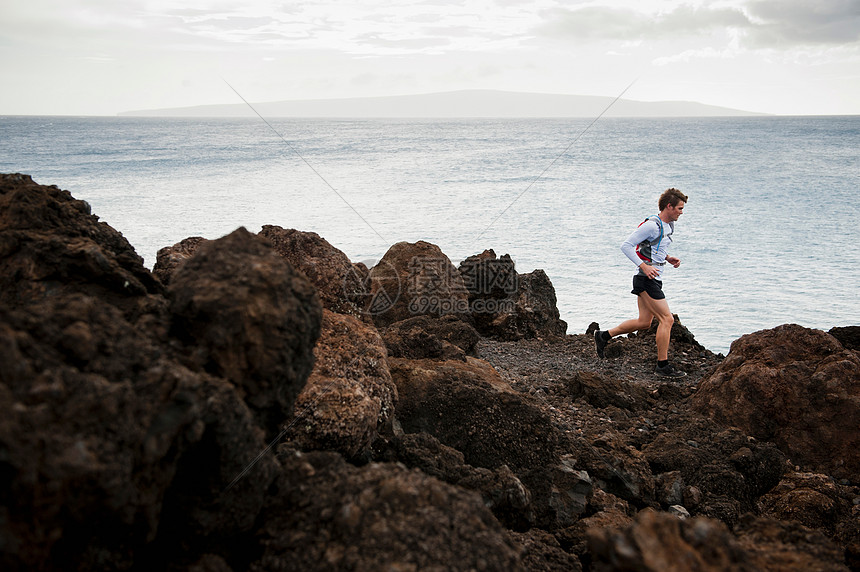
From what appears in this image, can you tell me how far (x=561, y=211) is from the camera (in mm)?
28875

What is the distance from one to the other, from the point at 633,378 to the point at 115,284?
6083 millimetres

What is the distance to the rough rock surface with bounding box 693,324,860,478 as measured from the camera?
16.0ft

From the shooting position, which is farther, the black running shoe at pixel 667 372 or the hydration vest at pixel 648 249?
the black running shoe at pixel 667 372

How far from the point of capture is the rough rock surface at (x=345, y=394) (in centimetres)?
312

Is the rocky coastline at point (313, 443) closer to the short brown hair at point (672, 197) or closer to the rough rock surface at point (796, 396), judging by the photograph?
the rough rock surface at point (796, 396)

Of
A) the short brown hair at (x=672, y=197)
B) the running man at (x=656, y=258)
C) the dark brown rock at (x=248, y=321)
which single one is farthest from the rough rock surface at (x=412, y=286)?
the dark brown rock at (x=248, y=321)

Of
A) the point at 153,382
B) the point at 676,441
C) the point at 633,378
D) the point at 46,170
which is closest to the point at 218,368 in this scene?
the point at 153,382

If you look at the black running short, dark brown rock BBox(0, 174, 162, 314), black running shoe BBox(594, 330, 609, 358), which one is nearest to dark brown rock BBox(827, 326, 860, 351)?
the black running short

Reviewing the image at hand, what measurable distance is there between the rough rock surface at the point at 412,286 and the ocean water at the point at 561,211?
20.0 feet

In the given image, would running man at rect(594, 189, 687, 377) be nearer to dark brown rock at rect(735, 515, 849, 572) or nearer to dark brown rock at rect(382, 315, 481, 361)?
dark brown rock at rect(382, 315, 481, 361)

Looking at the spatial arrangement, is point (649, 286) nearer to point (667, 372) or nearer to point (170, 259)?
point (667, 372)

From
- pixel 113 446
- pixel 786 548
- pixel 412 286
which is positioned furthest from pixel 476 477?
pixel 412 286

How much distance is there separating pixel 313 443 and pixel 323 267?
7.30ft

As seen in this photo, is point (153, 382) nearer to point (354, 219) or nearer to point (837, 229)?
point (354, 219)
